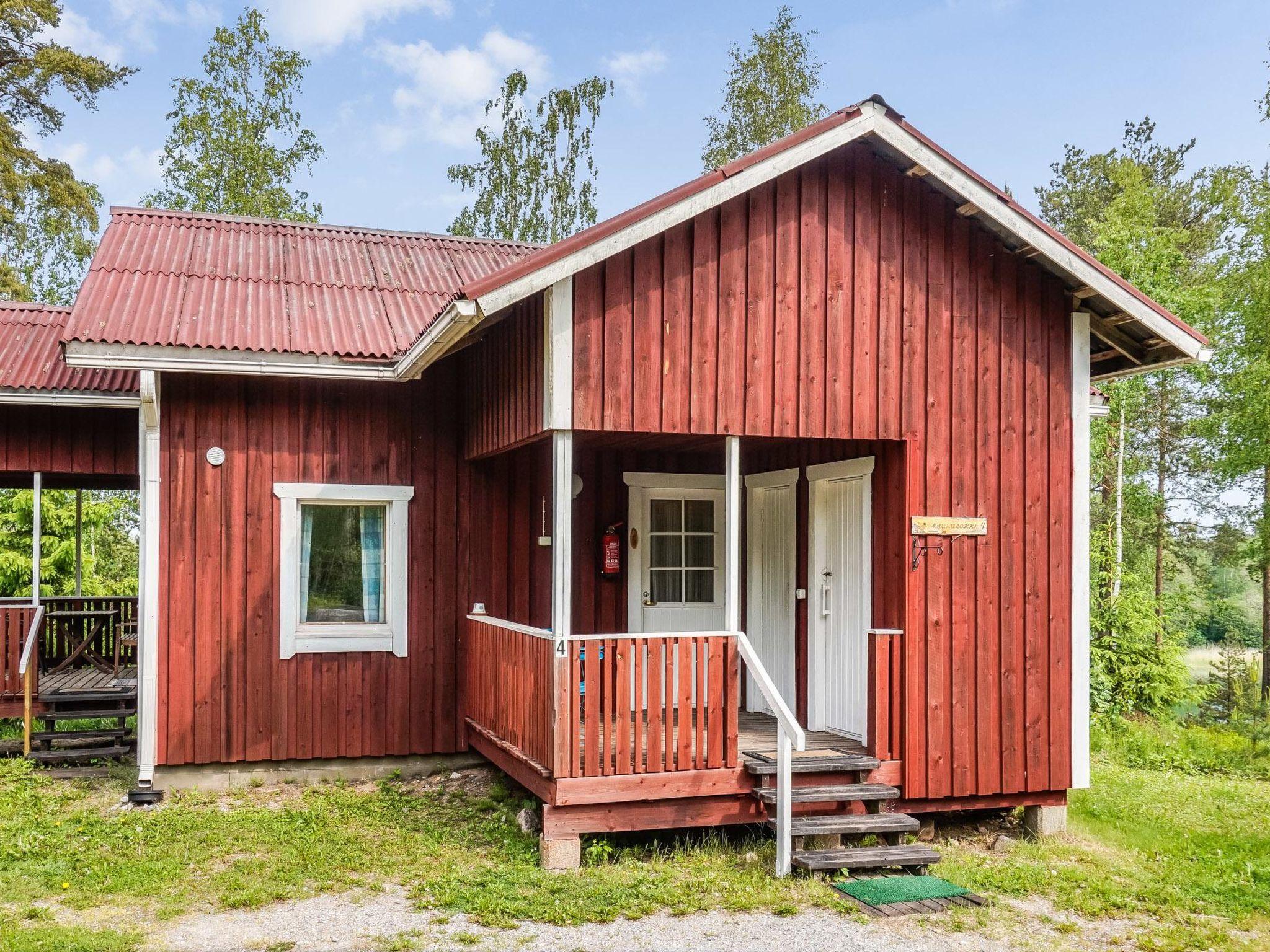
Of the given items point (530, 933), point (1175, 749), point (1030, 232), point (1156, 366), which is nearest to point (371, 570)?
Answer: point (530, 933)

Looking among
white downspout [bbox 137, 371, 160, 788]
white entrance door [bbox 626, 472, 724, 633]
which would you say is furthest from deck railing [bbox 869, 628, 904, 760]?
white downspout [bbox 137, 371, 160, 788]

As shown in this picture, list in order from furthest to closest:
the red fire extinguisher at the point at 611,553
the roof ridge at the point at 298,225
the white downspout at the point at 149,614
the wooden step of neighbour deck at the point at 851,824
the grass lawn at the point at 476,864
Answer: the roof ridge at the point at 298,225
the red fire extinguisher at the point at 611,553
the white downspout at the point at 149,614
the wooden step of neighbour deck at the point at 851,824
the grass lawn at the point at 476,864

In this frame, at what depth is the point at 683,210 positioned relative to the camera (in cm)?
679

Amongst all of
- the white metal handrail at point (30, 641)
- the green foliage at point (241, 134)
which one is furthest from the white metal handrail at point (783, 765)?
the green foliage at point (241, 134)

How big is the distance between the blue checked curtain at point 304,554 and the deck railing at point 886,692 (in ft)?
14.3

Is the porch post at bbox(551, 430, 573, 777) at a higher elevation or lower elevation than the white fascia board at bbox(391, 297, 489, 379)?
lower

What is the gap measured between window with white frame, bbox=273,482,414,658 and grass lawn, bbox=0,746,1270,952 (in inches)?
46.2

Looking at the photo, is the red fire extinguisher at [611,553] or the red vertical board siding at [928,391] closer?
the red vertical board siding at [928,391]

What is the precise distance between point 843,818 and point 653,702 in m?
1.41

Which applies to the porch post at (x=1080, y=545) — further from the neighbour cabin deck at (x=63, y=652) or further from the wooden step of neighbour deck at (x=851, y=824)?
the neighbour cabin deck at (x=63, y=652)

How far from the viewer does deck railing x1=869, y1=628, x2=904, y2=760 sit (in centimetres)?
746

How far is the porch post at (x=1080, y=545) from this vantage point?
25.9 feet

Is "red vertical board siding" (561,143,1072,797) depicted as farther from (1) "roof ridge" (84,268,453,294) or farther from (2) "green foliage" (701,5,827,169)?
(2) "green foliage" (701,5,827,169)

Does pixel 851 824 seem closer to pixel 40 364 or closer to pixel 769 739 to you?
pixel 769 739
